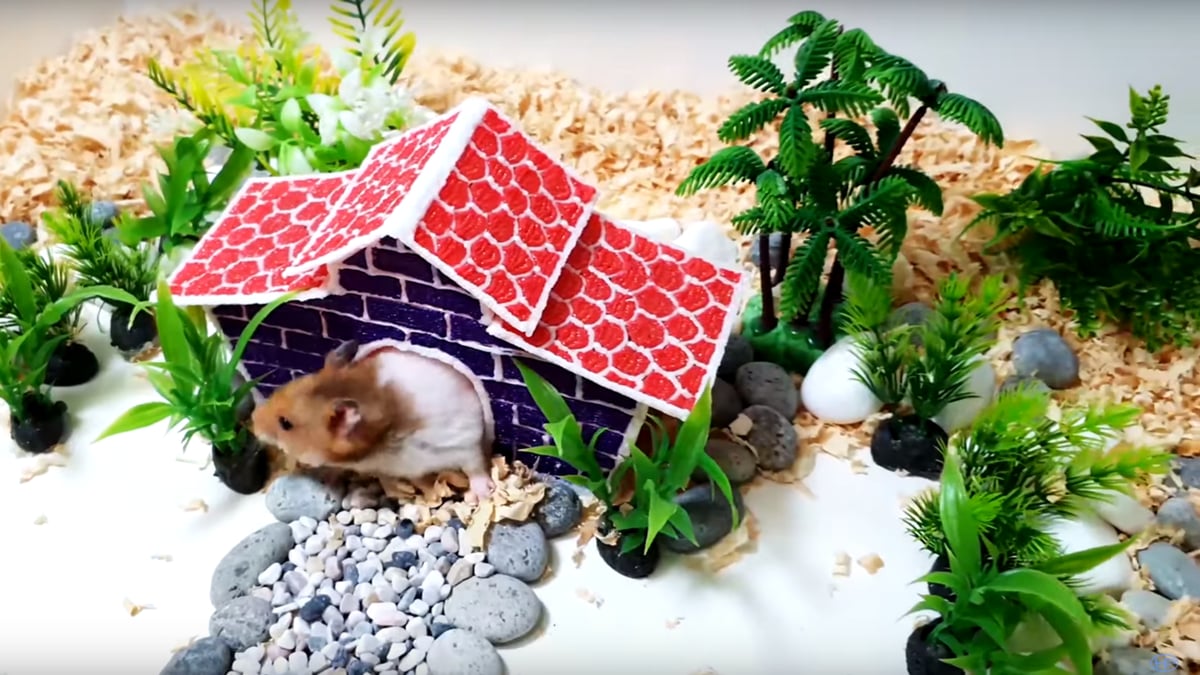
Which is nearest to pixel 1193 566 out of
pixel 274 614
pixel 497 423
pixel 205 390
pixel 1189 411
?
pixel 1189 411

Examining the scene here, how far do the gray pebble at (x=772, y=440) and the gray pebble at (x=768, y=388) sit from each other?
0.22 feet

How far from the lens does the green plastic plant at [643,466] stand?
4.88 ft

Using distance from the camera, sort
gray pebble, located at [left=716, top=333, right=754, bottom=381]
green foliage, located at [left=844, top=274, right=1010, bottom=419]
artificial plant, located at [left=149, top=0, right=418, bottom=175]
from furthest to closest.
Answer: artificial plant, located at [left=149, top=0, right=418, bottom=175], gray pebble, located at [left=716, top=333, right=754, bottom=381], green foliage, located at [left=844, top=274, right=1010, bottom=419]

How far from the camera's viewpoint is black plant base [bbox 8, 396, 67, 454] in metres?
1.81

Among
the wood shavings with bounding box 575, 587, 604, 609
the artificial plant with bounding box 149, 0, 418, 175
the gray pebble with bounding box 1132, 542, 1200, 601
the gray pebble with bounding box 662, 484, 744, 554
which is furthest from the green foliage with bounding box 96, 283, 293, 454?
the gray pebble with bounding box 1132, 542, 1200, 601

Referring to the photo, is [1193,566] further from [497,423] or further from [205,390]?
[205,390]

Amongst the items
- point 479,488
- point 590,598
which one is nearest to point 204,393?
point 479,488

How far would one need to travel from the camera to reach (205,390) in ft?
5.50

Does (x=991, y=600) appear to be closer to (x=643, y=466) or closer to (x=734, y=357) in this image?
(x=643, y=466)

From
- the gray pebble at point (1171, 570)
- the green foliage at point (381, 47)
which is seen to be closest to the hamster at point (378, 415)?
the green foliage at point (381, 47)

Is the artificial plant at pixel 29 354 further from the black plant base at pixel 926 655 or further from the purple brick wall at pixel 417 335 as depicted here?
the black plant base at pixel 926 655

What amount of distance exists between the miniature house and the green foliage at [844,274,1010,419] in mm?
249

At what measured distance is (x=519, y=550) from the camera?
5.22 feet

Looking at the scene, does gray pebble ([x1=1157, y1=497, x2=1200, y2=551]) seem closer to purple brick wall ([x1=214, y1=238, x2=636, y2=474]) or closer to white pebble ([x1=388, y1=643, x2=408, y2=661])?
purple brick wall ([x1=214, y1=238, x2=636, y2=474])
